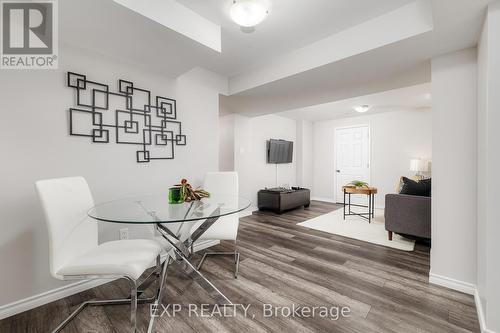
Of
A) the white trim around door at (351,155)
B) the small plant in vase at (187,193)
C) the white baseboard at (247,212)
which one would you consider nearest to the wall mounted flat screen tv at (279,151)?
the white baseboard at (247,212)

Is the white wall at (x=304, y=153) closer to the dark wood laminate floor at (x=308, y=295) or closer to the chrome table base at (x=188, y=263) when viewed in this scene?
the dark wood laminate floor at (x=308, y=295)

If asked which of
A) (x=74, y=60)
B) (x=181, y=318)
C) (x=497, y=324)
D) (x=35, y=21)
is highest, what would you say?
(x=35, y=21)

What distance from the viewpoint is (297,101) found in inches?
143

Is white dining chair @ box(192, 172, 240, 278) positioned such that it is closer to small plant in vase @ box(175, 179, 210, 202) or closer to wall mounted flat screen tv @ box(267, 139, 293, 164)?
small plant in vase @ box(175, 179, 210, 202)

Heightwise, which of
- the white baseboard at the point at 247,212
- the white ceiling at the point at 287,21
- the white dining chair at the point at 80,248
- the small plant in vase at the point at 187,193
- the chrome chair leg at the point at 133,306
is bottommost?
the white baseboard at the point at 247,212

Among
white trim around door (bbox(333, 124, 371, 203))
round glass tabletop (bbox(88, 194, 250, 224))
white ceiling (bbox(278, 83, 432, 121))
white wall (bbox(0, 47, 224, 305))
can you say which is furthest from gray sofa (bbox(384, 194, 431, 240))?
white wall (bbox(0, 47, 224, 305))

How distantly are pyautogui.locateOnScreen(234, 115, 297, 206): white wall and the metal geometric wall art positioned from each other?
6.66 ft

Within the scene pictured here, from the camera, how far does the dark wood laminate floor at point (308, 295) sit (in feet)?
4.96

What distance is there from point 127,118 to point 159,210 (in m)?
1.14

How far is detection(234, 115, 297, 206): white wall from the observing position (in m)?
4.66

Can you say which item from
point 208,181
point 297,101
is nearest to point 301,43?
point 297,101

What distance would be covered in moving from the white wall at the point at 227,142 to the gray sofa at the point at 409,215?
2.80m

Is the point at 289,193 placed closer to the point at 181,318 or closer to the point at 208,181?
the point at 208,181

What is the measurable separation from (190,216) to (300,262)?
155 centimetres
